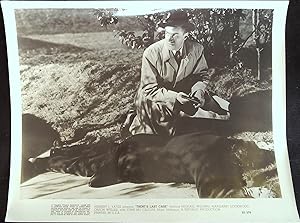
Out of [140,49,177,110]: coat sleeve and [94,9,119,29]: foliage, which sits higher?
[94,9,119,29]: foliage

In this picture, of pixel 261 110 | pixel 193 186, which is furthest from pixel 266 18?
pixel 193 186

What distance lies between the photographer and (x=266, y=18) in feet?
1.86

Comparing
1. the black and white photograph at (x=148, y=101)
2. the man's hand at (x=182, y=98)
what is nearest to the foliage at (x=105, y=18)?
the black and white photograph at (x=148, y=101)

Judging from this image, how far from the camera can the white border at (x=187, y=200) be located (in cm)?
49

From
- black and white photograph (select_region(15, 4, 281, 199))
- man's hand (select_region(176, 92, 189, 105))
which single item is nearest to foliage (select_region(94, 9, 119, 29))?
black and white photograph (select_region(15, 4, 281, 199))

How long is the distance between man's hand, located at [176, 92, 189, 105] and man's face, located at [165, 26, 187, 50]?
0.05 m

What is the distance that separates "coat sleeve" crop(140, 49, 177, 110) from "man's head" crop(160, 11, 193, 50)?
0.03m

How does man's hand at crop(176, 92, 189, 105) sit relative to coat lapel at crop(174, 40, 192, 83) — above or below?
below

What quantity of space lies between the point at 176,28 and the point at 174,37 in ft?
0.03

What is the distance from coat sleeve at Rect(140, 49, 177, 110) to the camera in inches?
21.6

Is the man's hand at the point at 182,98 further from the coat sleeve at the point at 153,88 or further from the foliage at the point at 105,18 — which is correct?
the foliage at the point at 105,18

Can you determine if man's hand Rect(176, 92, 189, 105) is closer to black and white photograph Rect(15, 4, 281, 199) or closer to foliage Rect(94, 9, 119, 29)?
black and white photograph Rect(15, 4, 281, 199)
